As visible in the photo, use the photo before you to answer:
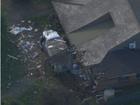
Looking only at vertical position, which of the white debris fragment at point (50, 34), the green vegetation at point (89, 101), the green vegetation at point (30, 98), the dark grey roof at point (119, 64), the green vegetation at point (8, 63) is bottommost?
the green vegetation at point (89, 101)

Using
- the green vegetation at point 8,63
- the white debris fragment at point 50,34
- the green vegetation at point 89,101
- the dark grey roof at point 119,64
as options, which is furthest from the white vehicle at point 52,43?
the green vegetation at point 89,101

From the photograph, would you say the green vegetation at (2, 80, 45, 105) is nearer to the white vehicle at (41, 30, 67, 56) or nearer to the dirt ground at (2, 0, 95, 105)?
the dirt ground at (2, 0, 95, 105)

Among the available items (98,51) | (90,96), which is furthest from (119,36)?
(90,96)

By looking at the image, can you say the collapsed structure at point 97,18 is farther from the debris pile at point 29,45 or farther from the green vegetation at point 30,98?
the green vegetation at point 30,98

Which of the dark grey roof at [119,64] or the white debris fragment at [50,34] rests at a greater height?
the white debris fragment at [50,34]

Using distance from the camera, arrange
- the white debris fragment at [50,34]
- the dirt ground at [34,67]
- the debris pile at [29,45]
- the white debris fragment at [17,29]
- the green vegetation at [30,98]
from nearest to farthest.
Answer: the green vegetation at [30,98] → the dirt ground at [34,67] → the debris pile at [29,45] → the white debris fragment at [50,34] → the white debris fragment at [17,29]

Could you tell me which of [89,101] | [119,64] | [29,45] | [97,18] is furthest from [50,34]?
[89,101]

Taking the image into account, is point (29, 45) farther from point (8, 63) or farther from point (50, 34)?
point (8, 63)

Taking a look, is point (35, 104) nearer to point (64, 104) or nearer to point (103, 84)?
point (64, 104)
